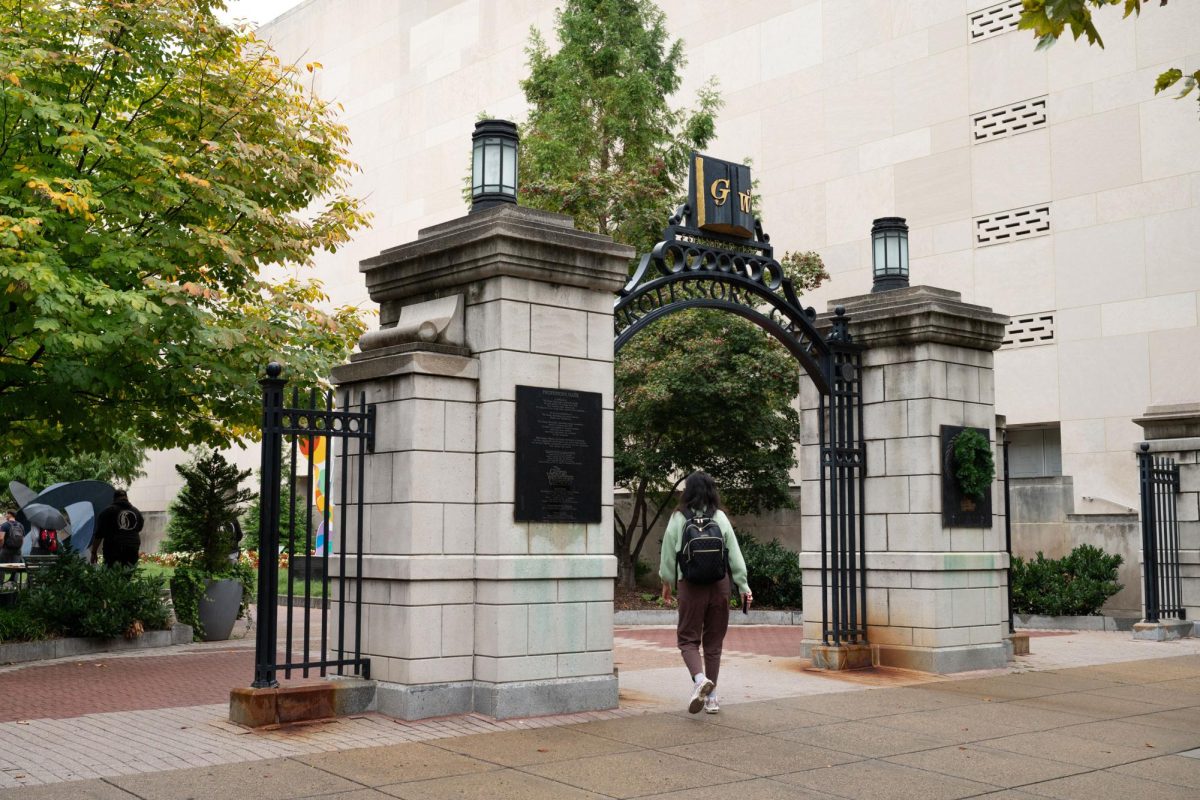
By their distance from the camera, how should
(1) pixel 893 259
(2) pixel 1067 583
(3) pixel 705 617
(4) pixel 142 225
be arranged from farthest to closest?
1. (2) pixel 1067 583
2. (4) pixel 142 225
3. (1) pixel 893 259
4. (3) pixel 705 617

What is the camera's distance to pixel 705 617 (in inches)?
353

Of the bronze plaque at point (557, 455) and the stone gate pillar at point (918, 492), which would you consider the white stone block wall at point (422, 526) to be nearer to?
the bronze plaque at point (557, 455)

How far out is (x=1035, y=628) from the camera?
1819 cm

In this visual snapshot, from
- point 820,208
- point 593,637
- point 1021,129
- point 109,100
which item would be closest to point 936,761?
point 593,637

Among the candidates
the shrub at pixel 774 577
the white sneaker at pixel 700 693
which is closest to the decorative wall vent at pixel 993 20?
the shrub at pixel 774 577

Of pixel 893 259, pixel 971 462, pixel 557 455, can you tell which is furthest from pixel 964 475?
pixel 557 455

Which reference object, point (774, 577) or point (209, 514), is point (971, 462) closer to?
point (774, 577)

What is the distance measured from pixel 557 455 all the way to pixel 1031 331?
16.4 metres

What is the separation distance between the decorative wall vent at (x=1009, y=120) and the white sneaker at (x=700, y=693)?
17.8 metres

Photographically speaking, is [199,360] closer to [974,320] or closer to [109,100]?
[109,100]

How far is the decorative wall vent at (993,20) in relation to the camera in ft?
77.7

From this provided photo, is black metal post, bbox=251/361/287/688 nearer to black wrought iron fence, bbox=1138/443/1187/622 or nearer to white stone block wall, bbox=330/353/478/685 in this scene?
white stone block wall, bbox=330/353/478/685

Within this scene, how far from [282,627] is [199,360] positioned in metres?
5.36

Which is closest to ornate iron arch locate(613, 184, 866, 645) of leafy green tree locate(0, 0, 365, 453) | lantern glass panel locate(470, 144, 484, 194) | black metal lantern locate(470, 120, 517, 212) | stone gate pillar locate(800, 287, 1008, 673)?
stone gate pillar locate(800, 287, 1008, 673)
